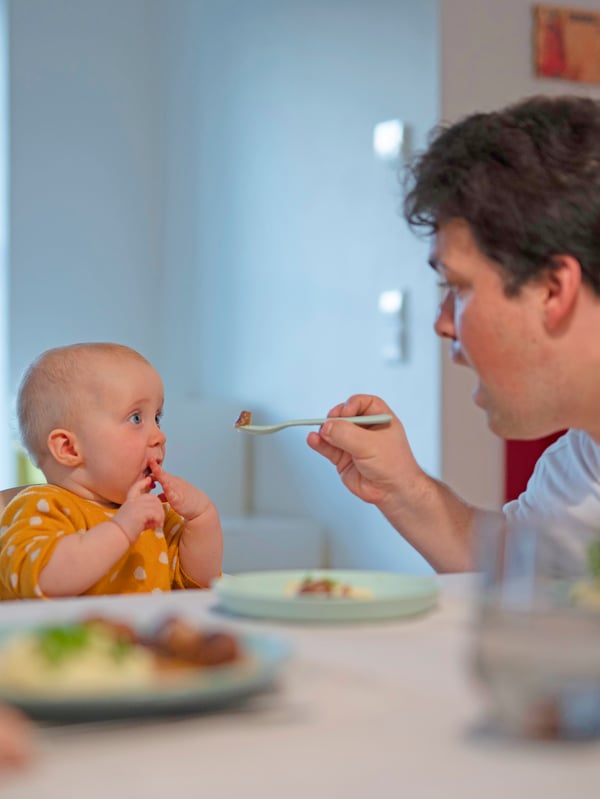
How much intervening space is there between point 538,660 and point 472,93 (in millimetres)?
3125

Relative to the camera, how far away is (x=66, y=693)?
Result: 644 mm

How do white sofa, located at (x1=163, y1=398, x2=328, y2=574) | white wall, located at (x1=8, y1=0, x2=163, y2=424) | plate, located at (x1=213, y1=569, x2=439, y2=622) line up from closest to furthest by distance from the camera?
plate, located at (x1=213, y1=569, x2=439, y2=622), white sofa, located at (x1=163, y1=398, x2=328, y2=574), white wall, located at (x1=8, y1=0, x2=163, y2=424)

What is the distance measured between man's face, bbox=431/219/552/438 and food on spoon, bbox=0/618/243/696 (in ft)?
2.70

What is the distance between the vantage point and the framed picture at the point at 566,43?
12.0 ft

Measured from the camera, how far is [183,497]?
1634mm

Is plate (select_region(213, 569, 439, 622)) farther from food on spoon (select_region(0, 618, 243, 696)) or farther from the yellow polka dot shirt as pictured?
the yellow polka dot shirt

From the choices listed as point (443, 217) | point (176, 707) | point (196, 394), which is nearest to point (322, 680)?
point (176, 707)

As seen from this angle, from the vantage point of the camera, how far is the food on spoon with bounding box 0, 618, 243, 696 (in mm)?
667

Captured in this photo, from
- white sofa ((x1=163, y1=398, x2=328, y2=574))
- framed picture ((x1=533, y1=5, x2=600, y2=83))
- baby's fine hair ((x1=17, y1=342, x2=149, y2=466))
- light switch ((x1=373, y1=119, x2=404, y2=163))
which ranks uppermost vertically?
framed picture ((x1=533, y1=5, x2=600, y2=83))

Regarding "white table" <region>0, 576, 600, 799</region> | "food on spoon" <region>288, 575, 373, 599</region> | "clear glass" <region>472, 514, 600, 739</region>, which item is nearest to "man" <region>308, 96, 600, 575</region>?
"food on spoon" <region>288, 575, 373, 599</region>

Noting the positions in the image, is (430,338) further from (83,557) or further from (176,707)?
(176,707)

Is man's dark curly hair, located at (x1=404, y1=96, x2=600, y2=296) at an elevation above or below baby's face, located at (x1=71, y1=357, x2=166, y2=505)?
above

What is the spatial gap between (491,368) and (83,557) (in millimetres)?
535

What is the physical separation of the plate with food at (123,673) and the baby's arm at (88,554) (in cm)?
69
